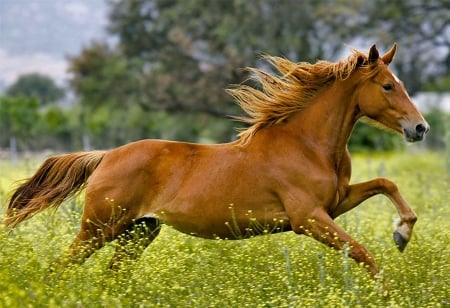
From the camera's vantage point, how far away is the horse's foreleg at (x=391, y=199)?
19.9 ft

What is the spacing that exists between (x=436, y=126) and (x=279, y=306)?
34404 millimetres

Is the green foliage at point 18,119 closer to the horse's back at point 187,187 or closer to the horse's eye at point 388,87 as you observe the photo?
the horse's back at point 187,187

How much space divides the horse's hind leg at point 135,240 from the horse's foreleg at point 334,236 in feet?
3.84

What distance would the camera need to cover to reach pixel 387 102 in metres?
6.23

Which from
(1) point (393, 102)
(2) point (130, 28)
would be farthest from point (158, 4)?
(1) point (393, 102)

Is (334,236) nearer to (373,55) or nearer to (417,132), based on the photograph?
(417,132)

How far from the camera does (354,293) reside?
17.2 feet

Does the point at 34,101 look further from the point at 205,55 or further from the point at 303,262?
the point at 303,262

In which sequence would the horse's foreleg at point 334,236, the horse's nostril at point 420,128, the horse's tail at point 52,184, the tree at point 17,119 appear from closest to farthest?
the horse's foreleg at point 334,236 → the horse's nostril at point 420,128 → the horse's tail at point 52,184 → the tree at point 17,119

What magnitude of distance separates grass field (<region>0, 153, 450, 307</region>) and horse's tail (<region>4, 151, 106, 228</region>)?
157 mm

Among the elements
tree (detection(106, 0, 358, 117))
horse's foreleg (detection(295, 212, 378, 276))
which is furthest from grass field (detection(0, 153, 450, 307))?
tree (detection(106, 0, 358, 117))

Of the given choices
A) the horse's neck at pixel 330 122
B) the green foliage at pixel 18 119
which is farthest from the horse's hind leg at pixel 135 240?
the green foliage at pixel 18 119

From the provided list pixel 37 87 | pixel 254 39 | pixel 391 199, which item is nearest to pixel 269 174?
pixel 391 199

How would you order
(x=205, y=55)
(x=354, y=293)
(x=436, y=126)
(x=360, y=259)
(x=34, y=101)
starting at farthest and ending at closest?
(x=34, y=101) < (x=436, y=126) < (x=205, y=55) < (x=360, y=259) < (x=354, y=293)
